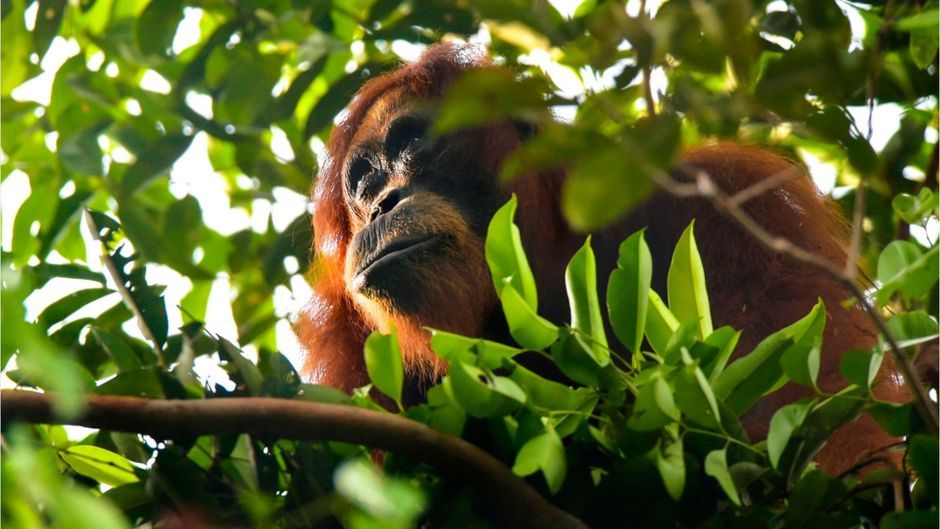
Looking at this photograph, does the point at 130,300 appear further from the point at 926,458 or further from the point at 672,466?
the point at 926,458

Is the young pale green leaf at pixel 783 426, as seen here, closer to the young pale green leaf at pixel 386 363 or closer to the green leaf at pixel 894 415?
the green leaf at pixel 894 415

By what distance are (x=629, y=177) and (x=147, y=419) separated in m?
0.88

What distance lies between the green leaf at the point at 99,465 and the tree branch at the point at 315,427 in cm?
75

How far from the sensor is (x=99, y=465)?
2494mm

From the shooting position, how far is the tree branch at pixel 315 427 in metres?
1.71

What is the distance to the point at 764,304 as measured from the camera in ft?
10.7

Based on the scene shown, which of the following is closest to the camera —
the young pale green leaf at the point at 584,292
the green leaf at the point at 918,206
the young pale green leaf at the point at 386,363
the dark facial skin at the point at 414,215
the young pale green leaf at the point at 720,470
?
the young pale green leaf at the point at 720,470

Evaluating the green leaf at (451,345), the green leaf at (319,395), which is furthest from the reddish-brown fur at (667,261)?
the green leaf at (319,395)

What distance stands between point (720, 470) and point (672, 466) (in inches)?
3.8

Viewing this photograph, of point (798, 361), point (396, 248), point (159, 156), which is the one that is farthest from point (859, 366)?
point (159, 156)

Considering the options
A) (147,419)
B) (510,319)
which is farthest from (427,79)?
(147,419)

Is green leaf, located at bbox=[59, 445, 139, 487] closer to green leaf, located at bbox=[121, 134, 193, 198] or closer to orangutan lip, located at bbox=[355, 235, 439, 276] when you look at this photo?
green leaf, located at bbox=[121, 134, 193, 198]

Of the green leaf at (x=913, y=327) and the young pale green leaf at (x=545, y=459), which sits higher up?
the green leaf at (x=913, y=327)

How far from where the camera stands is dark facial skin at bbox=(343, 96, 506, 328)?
140 inches
